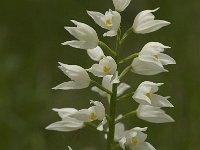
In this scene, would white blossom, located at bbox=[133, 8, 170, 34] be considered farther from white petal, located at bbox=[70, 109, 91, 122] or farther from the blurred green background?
the blurred green background

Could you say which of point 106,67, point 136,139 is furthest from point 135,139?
point 106,67

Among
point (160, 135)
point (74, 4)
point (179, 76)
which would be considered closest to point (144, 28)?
point (160, 135)

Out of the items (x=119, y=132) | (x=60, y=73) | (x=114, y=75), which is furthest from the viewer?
(x=60, y=73)

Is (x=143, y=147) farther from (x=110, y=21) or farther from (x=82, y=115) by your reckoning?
(x=110, y=21)

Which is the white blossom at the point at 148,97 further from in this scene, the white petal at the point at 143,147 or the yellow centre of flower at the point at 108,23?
the yellow centre of flower at the point at 108,23

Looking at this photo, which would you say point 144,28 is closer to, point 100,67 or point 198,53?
point 100,67
